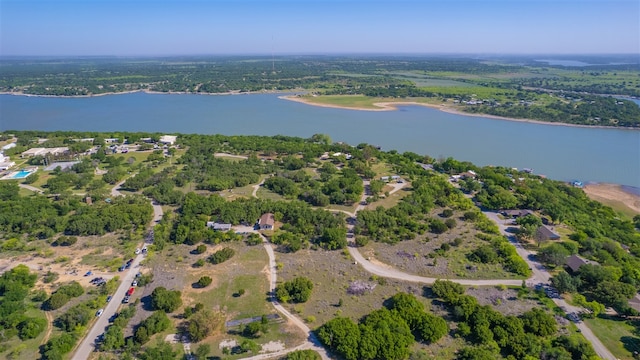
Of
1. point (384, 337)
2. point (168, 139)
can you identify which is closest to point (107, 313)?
point (384, 337)

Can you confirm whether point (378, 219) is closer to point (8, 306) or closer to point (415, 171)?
point (415, 171)

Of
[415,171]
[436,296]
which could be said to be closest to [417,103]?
[415,171]

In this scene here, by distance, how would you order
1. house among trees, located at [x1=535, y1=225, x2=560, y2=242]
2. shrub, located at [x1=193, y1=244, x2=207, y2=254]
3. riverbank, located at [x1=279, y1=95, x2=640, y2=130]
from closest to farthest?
shrub, located at [x1=193, y1=244, x2=207, y2=254], house among trees, located at [x1=535, y1=225, x2=560, y2=242], riverbank, located at [x1=279, y1=95, x2=640, y2=130]

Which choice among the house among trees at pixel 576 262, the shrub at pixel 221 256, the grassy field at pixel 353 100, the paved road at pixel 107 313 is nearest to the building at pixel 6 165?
the paved road at pixel 107 313

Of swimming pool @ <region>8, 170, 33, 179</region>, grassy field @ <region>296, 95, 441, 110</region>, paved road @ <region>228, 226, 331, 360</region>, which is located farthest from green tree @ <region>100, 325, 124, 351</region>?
grassy field @ <region>296, 95, 441, 110</region>

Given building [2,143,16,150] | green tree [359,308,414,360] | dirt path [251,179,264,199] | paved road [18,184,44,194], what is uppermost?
building [2,143,16,150]

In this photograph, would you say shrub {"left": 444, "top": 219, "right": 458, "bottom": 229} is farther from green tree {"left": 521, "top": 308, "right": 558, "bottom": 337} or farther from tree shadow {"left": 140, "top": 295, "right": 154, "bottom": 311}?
tree shadow {"left": 140, "top": 295, "right": 154, "bottom": 311}
